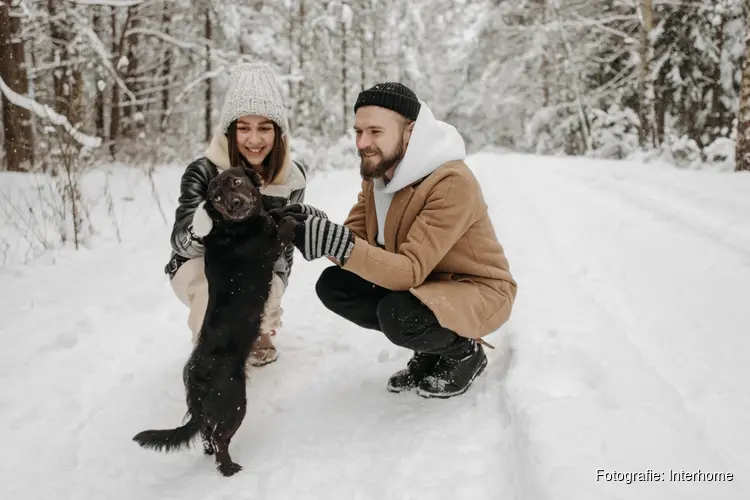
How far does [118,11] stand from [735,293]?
548 inches

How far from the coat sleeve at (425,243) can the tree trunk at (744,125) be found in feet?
24.9

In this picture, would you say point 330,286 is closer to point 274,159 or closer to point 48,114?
point 274,159

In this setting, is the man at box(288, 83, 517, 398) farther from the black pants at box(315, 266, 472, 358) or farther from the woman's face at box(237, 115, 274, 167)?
the woman's face at box(237, 115, 274, 167)

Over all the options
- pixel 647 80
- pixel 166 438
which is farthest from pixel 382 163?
pixel 647 80

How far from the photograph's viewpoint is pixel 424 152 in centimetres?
252

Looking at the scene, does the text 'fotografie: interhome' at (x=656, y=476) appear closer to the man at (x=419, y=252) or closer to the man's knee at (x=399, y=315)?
the man at (x=419, y=252)

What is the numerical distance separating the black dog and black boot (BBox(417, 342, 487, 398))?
964 millimetres

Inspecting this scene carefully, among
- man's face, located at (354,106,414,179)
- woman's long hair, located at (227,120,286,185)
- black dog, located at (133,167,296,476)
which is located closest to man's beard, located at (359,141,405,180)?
man's face, located at (354,106,414,179)

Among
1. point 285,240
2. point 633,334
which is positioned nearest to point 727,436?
point 633,334

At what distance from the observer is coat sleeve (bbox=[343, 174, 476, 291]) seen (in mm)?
2316

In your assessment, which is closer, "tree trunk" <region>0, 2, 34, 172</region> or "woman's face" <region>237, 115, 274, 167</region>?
"woman's face" <region>237, 115, 274, 167</region>

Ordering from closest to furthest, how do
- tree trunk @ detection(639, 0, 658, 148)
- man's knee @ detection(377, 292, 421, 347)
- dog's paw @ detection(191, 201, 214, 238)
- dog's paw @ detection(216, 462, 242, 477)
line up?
dog's paw @ detection(216, 462, 242, 477)
dog's paw @ detection(191, 201, 214, 238)
man's knee @ detection(377, 292, 421, 347)
tree trunk @ detection(639, 0, 658, 148)

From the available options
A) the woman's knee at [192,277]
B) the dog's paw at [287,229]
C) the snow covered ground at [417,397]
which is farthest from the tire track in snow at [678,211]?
the woman's knee at [192,277]

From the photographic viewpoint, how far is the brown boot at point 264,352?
311cm
